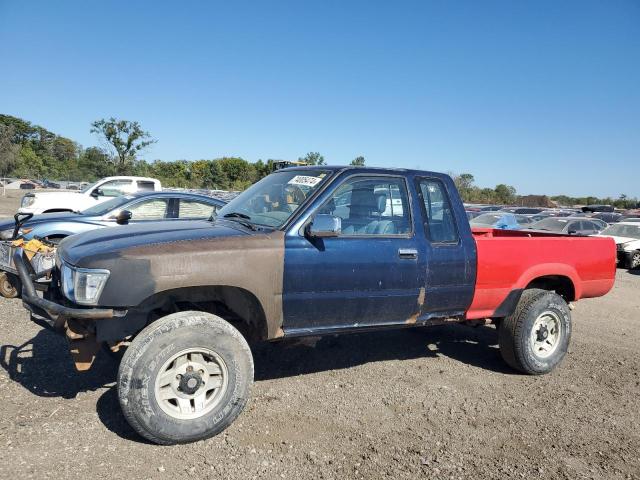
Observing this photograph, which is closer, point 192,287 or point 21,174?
point 192,287

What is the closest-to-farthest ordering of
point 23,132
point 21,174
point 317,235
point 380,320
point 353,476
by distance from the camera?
point 353,476, point 317,235, point 380,320, point 21,174, point 23,132

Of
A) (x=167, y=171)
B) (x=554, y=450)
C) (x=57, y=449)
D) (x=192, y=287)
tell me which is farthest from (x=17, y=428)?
(x=167, y=171)

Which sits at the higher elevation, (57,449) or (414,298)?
(414,298)

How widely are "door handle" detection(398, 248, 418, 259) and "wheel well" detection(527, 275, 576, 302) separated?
72.6 inches

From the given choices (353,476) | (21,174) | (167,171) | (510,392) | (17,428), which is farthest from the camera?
(167,171)

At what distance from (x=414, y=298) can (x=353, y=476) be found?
156 centimetres

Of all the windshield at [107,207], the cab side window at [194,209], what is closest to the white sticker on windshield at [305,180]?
the cab side window at [194,209]

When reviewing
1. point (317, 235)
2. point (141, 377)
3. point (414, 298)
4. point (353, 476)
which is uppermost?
point (317, 235)

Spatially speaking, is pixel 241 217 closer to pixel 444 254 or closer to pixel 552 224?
pixel 444 254

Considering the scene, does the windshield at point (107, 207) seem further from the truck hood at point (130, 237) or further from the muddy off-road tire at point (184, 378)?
the muddy off-road tire at point (184, 378)

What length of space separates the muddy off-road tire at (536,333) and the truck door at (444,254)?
665 millimetres

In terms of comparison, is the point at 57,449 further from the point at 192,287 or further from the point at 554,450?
the point at 554,450

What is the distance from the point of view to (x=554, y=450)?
11.2 ft

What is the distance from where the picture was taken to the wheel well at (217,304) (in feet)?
11.1
